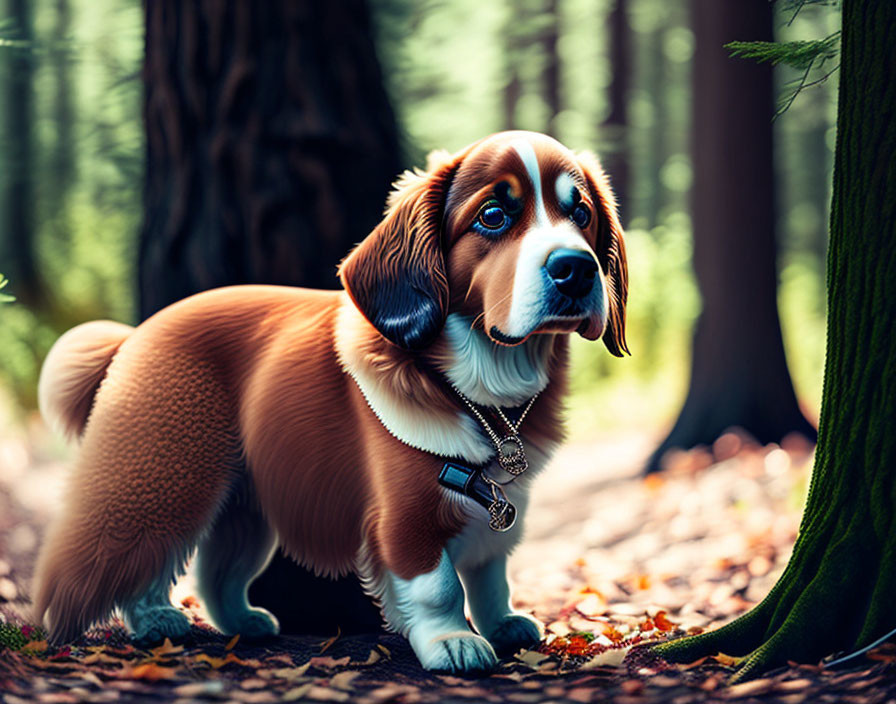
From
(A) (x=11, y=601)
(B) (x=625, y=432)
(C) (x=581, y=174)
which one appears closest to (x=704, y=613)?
(C) (x=581, y=174)

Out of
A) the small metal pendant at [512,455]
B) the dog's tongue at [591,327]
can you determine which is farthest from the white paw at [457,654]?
the dog's tongue at [591,327]

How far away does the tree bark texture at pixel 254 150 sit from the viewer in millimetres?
4438

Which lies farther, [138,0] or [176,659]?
[138,0]

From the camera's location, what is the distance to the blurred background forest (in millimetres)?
7844

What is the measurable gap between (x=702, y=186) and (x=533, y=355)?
5025mm

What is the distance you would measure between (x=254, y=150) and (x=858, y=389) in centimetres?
290

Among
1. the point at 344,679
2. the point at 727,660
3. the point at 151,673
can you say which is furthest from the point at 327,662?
the point at 727,660

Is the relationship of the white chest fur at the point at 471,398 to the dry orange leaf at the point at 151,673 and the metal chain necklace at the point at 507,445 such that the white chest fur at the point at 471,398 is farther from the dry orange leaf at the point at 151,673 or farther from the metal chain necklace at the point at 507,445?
the dry orange leaf at the point at 151,673

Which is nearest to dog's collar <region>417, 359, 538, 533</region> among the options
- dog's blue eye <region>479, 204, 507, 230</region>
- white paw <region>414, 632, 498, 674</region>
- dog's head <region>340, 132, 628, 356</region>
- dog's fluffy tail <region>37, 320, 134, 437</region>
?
dog's head <region>340, 132, 628, 356</region>

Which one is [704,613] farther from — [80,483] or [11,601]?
[11,601]

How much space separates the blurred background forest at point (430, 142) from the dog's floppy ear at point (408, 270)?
157 centimetres

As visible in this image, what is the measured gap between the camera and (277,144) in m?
4.47

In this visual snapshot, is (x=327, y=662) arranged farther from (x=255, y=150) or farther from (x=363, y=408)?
(x=255, y=150)

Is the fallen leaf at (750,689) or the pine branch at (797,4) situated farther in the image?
the pine branch at (797,4)
